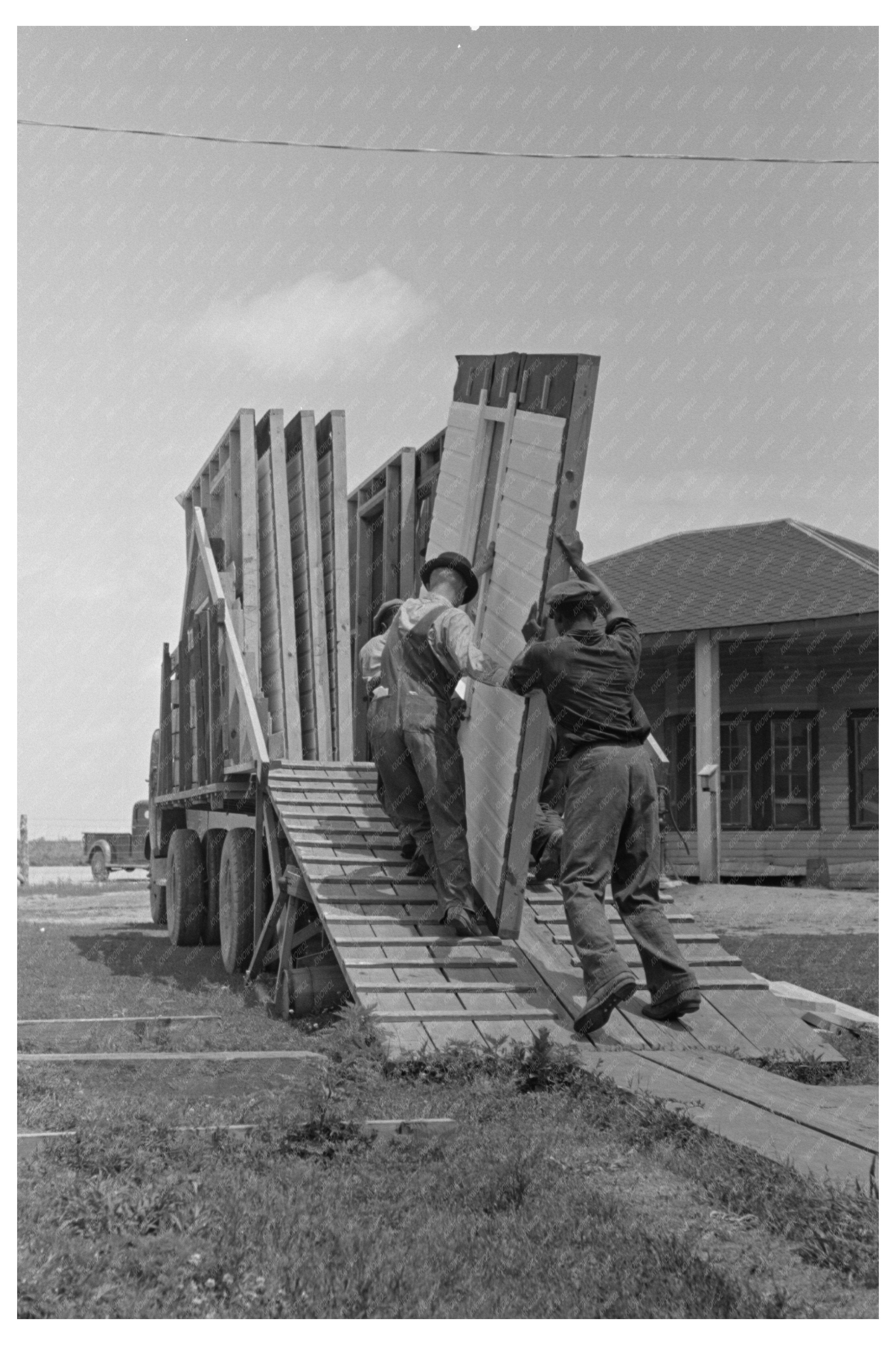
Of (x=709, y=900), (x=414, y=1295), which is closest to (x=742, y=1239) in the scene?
(x=414, y=1295)

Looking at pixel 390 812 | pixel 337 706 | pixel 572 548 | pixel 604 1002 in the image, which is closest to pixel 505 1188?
pixel 604 1002

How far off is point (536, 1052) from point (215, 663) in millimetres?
6562

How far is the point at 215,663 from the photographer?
1155cm

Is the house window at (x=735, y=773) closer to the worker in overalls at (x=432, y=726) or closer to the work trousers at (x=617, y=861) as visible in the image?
the worker in overalls at (x=432, y=726)

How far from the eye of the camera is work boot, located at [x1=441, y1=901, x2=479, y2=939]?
7371 mm

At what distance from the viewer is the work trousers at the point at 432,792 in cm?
767

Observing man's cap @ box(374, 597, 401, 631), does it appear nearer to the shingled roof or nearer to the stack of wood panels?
the stack of wood panels

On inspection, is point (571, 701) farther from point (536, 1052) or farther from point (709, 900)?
point (709, 900)

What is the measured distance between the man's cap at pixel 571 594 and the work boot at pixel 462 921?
69.6 inches

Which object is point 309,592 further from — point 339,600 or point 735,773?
point 735,773

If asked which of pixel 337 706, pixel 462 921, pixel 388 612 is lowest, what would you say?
pixel 462 921

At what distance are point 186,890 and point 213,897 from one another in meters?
0.26

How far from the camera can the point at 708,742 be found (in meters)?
19.8

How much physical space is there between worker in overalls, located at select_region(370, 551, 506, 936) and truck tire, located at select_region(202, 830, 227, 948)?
4.84m
